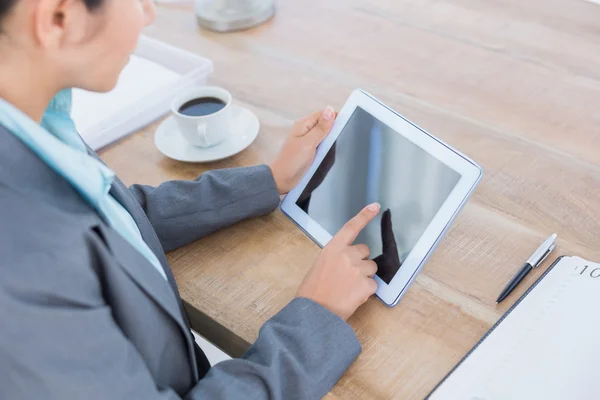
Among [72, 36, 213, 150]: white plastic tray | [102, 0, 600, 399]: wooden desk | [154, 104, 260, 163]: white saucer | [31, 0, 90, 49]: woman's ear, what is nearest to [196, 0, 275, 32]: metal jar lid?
[102, 0, 600, 399]: wooden desk

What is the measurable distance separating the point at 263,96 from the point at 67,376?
63 cm

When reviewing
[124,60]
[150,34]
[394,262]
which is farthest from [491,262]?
[150,34]

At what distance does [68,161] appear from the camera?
52 cm

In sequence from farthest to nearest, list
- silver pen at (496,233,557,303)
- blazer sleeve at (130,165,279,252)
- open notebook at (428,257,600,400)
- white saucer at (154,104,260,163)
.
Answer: white saucer at (154,104,260,163)
blazer sleeve at (130,165,279,252)
silver pen at (496,233,557,303)
open notebook at (428,257,600,400)

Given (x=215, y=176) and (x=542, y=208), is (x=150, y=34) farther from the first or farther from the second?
(x=542, y=208)

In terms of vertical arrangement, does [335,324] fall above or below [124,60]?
below

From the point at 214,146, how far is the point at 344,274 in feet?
1.09

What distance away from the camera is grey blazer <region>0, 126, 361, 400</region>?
18.4 inches

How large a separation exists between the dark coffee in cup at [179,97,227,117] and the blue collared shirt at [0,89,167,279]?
28 centimetres

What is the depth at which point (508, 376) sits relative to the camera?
586 mm

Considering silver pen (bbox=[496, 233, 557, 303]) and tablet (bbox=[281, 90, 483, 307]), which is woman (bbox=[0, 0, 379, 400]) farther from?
silver pen (bbox=[496, 233, 557, 303])

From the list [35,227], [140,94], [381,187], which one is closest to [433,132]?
[381,187]

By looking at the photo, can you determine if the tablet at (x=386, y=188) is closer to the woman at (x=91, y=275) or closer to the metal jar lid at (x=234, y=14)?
the woman at (x=91, y=275)

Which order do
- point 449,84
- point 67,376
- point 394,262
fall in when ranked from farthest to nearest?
point 449,84 < point 394,262 < point 67,376
